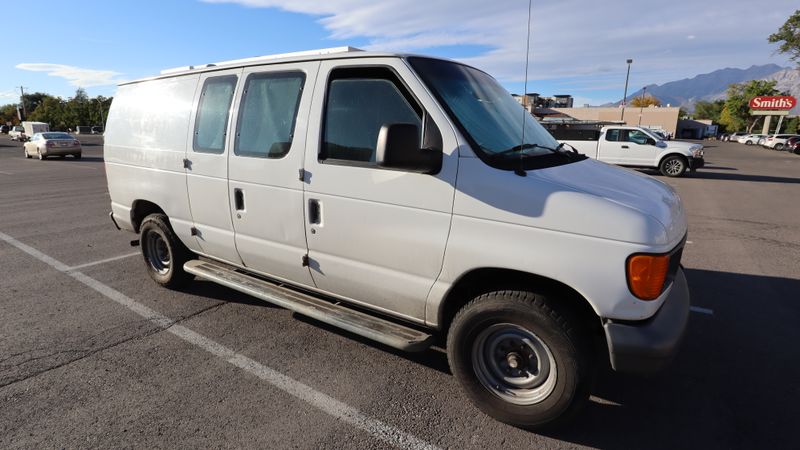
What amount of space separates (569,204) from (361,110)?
4.99 ft

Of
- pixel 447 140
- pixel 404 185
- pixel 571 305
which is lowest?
pixel 571 305

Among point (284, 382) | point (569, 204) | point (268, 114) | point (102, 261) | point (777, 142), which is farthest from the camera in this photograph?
point (777, 142)

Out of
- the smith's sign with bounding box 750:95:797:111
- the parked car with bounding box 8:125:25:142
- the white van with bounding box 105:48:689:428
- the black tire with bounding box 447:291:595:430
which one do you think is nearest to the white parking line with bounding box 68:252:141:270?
the white van with bounding box 105:48:689:428

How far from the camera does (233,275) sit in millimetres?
4055

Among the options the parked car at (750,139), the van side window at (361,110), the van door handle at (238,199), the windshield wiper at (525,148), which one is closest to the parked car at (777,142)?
the parked car at (750,139)

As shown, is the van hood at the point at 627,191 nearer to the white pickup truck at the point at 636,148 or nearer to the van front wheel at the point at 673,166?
the white pickup truck at the point at 636,148

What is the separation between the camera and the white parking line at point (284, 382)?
2.66 meters

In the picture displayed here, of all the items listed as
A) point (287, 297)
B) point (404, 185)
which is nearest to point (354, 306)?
point (287, 297)

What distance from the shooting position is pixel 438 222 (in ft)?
9.00

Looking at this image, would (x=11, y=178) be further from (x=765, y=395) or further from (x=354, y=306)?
(x=765, y=395)

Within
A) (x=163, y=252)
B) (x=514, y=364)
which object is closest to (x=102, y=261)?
(x=163, y=252)

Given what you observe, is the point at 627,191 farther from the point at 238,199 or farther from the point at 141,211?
the point at 141,211

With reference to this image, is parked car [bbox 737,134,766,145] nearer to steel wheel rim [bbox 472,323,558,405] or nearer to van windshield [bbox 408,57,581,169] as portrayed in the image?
van windshield [bbox 408,57,581,169]

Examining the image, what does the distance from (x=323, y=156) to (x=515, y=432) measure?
7.32 feet
